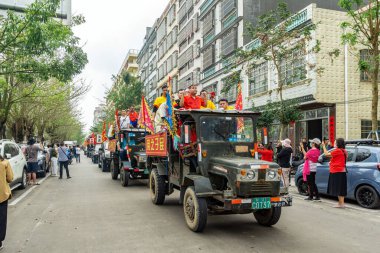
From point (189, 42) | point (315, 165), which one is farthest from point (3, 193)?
point (189, 42)

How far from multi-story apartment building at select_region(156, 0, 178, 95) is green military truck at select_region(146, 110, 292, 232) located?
37.2m

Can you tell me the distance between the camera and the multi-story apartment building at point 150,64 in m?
58.8

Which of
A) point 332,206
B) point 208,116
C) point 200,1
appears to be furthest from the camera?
point 200,1

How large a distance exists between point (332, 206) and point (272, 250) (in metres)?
4.85

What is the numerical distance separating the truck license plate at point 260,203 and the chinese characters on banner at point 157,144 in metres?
3.11

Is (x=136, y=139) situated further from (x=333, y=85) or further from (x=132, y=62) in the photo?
(x=132, y=62)

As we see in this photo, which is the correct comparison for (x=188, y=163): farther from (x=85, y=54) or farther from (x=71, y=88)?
(x=71, y=88)

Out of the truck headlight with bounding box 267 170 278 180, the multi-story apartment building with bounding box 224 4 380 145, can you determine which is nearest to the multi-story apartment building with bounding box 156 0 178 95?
the multi-story apartment building with bounding box 224 4 380 145

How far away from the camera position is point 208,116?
778 centimetres

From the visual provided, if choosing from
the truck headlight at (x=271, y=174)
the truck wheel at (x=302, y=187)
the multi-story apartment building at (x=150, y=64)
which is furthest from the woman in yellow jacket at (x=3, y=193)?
the multi-story apartment building at (x=150, y=64)

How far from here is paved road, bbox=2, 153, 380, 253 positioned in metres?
6.09

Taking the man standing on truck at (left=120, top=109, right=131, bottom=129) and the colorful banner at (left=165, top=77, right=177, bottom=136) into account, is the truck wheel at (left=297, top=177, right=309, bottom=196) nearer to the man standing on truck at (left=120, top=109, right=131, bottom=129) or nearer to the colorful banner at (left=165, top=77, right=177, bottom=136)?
the colorful banner at (left=165, top=77, right=177, bottom=136)

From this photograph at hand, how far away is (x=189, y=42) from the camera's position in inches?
1549

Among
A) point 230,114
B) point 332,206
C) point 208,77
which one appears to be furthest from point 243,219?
point 208,77
